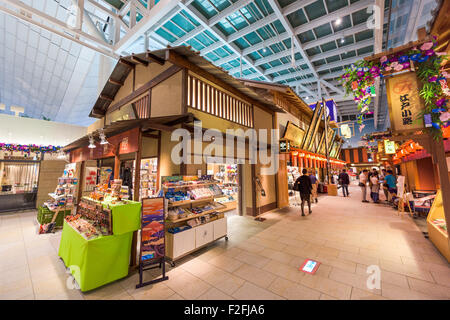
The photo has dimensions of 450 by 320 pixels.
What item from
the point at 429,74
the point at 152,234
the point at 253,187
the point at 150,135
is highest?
the point at 429,74

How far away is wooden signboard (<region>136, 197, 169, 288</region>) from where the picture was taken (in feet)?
10.2

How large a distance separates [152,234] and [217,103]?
451cm

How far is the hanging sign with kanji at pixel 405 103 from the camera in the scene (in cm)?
338

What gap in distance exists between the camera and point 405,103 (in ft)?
11.4

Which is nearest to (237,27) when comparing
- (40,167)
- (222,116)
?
(222,116)

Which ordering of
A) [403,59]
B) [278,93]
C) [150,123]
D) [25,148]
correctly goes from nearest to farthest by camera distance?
[403,59]
[150,123]
[25,148]
[278,93]

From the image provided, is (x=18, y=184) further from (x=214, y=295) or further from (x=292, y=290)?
(x=292, y=290)

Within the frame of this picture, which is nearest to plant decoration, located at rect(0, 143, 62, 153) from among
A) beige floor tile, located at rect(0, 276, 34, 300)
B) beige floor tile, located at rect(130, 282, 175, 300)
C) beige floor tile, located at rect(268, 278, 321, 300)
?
beige floor tile, located at rect(0, 276, 34, 300)

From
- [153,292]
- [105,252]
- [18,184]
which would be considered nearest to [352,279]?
[153,292]

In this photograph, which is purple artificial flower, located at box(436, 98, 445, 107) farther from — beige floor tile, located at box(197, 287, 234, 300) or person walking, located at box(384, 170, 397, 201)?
person walking, located at box(384, 170, 397, 201)

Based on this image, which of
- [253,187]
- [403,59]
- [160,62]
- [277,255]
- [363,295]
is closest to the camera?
[363,295]

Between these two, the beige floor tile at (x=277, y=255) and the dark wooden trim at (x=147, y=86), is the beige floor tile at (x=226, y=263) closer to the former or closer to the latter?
the beige floor tile at (x=277, y=255)

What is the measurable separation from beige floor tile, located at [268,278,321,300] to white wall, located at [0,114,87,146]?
14.8m
